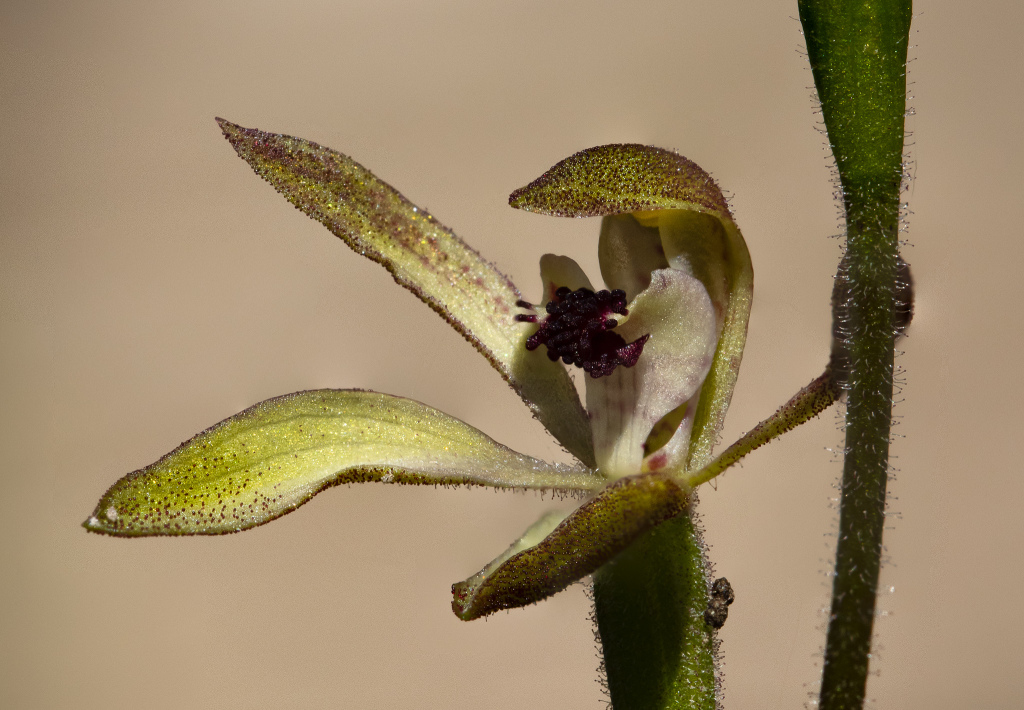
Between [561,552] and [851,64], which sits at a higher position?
[851,64]

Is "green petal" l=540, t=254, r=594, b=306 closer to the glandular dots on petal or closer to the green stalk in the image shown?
the glandular dots on petal

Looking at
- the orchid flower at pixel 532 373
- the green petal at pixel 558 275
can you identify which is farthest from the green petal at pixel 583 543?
the green petal at pixel 558 275

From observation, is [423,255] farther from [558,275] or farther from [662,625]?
[662,625]

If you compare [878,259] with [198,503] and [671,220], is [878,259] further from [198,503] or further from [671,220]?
[198,503]

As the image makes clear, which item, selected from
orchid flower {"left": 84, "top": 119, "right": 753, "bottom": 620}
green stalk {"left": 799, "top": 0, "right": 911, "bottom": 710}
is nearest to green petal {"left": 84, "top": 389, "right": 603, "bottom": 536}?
orchid flower {"left": 84, "top": 119, "right": 753, "bottom": 620}

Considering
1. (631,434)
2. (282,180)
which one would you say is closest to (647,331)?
(631,434)

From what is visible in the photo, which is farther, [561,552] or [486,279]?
[486,279]

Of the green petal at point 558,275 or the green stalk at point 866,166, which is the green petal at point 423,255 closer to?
the green petal at point 558,275
